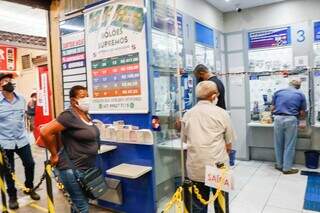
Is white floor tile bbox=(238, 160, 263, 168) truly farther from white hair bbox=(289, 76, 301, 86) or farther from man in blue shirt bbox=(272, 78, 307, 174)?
white hair bbox=(289, 76, 301, 86)

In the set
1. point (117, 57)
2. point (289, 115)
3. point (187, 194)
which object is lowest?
point (187, 194)

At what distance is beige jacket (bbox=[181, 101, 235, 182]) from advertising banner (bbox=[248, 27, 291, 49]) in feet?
11.2

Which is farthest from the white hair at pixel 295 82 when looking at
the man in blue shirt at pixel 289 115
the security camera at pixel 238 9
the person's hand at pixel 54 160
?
the person's hand at pixel 54 160

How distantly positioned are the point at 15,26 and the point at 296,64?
6529 mm

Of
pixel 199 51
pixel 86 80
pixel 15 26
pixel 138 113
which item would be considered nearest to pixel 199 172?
pixel 138 113

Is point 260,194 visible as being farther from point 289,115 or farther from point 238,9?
point 238,9

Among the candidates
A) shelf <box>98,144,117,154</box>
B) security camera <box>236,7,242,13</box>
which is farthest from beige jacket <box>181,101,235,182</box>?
security camera <box>236,7,242,13</box>

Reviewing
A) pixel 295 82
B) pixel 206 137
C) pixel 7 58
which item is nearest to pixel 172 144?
pixel 206 137

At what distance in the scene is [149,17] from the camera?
9.59 ft

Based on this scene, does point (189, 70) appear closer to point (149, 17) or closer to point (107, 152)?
point (149, 17)

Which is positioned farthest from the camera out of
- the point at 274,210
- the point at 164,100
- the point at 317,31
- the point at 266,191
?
the point at 317,31

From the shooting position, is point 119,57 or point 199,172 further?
point 119,57

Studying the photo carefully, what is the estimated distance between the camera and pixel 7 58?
10.4m

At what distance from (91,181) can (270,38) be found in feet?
14.0
